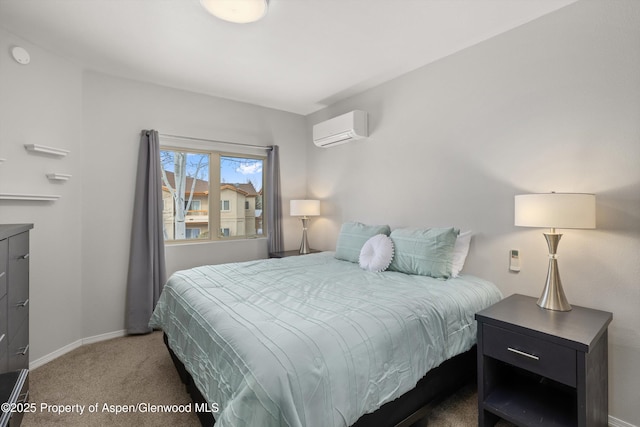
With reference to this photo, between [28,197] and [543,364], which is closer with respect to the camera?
[543,364]

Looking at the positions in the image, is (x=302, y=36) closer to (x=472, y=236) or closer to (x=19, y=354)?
(x=472, y=236)

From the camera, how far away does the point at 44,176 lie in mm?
2535

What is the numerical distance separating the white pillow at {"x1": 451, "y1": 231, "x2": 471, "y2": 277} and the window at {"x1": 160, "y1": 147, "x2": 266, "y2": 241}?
257 cm

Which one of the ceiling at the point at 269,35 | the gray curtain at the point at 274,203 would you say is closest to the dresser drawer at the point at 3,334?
the ceiling at the point at 269,35

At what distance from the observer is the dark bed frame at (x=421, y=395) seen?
1465 mm

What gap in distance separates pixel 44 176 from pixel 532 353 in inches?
145

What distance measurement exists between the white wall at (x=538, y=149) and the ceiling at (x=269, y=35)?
0.25 metres

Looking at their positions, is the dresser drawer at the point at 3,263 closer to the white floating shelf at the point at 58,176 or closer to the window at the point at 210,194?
the white floating shelf at the point at 58,176

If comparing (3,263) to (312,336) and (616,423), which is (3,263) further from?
(616,423)

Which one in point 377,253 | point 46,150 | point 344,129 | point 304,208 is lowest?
Answer: point 377,253

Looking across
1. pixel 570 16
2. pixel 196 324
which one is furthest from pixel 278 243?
pixel 570 16

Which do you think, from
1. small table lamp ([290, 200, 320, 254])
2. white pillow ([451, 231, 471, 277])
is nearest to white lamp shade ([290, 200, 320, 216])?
small table lamp ([290, 200, 320, 254])

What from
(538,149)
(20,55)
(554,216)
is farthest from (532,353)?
(20,55)

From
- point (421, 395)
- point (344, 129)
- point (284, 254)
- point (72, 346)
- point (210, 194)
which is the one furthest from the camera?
point (284, 254)
